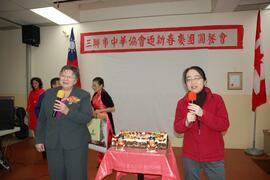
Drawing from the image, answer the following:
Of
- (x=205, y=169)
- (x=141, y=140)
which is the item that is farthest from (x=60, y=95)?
(x=205, y=169)

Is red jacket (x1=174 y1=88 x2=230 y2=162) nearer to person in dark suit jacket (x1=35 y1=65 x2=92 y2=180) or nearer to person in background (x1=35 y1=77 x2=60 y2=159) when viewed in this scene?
person in dark suit jacket (x1=35 y1=65 x2=92 y2=180)

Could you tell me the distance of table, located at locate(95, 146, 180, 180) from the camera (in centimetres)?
175

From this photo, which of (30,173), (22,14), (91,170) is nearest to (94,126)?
(91,170)

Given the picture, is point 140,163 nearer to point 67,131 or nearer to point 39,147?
point 67,131

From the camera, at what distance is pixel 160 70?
463 centimetres

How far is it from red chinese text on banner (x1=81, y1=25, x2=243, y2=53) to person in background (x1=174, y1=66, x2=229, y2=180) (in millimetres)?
2996

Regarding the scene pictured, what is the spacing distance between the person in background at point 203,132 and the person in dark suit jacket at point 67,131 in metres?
0.87

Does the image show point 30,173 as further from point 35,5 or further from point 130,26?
point 130,26

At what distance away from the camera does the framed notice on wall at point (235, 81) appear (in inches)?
172

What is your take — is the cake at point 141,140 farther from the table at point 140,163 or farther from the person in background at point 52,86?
the person in background at point 52,86

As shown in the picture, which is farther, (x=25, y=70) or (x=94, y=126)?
(x=25, y=70)

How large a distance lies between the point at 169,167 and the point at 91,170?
1991mm

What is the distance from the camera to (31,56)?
5.43m

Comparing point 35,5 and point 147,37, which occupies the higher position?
point 35,5
